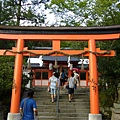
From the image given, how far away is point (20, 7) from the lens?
23766 mm

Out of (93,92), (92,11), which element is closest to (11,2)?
(92,11)

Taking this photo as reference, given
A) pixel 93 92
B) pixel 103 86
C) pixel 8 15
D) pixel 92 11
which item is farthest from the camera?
pixel 8 15

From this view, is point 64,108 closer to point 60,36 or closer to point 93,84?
point 93,84

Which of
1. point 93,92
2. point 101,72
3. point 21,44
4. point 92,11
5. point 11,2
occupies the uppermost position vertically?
point 11,2

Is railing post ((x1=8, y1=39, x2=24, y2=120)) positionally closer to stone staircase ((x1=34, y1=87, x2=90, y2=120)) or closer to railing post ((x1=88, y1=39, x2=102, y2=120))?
stone staircase ((x1=34, y1=87, x2=90, y2=120))

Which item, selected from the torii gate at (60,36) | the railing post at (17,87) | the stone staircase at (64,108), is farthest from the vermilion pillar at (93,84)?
the railing post at (17,87)

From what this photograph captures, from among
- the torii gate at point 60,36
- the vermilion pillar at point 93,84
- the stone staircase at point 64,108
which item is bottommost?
the stone staircase at point 64,108

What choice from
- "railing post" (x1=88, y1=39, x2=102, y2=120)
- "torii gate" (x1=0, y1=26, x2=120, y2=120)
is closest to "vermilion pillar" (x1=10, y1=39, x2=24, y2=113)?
"torii gate" (x1=0, y1=26, x2=120, y2=120)

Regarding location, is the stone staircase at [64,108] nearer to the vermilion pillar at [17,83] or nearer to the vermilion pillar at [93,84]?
the vermilion pillar at [93,84]

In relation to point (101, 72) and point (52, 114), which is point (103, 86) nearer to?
point (101, 72)

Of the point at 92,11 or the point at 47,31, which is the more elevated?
the point at 92,11

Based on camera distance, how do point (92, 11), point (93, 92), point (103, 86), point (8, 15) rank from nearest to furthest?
point (93, 92), point (103, 86), point (92, 11), point (8, 15)

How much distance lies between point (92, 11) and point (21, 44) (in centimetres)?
611

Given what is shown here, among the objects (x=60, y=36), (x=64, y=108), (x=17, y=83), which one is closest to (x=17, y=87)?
(x=17, y=83)
